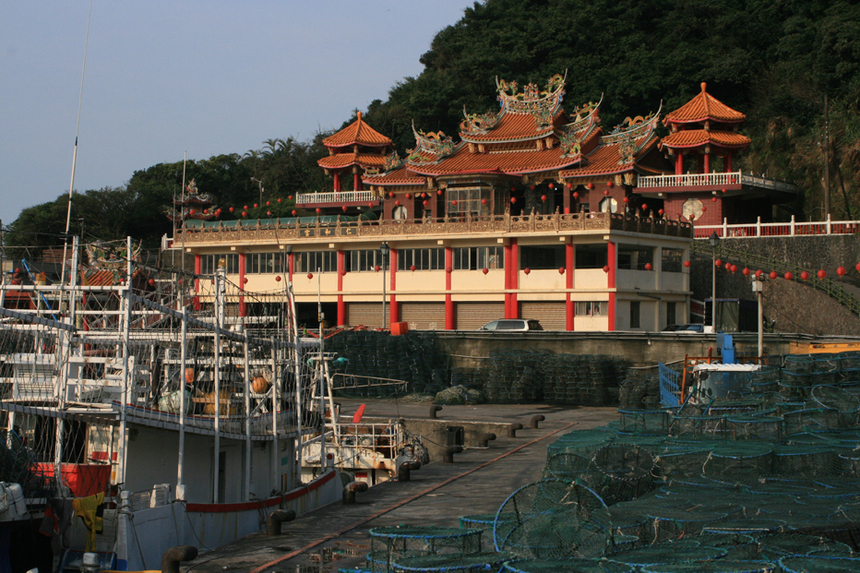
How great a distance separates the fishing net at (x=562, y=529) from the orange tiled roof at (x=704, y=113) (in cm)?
4900

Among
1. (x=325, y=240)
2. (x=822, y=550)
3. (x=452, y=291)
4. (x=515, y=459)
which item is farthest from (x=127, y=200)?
(x=822, y=550)

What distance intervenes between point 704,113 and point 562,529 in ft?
164

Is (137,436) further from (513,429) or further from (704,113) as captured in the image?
(704,113)

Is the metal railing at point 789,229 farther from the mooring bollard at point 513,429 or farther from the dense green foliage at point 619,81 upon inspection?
the mooring bollard at point 513,429

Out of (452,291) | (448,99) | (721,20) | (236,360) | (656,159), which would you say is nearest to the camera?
(236,360)

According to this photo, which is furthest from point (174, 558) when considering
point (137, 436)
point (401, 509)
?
point (401, 509)

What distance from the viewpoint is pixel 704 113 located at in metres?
55.3

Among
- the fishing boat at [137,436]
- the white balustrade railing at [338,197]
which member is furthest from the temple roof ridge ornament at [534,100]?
the fishing boat at [137,436]

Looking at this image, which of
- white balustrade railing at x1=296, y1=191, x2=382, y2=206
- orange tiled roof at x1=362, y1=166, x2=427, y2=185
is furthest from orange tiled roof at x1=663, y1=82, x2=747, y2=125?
white balustrade railing at x1=296, y1=191, x2=382, y2=206

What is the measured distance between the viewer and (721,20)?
7350 centimetres

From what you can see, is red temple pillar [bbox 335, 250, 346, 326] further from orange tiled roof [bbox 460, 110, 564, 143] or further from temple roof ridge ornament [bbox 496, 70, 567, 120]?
temple roof ridge ornament [bbox 496, 70, 567, 120]

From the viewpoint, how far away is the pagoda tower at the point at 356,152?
65438 mm

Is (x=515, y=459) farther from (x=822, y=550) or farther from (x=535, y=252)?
(x=535, y=252)

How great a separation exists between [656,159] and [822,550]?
50.5m
